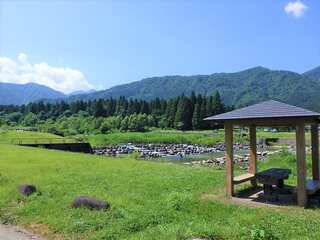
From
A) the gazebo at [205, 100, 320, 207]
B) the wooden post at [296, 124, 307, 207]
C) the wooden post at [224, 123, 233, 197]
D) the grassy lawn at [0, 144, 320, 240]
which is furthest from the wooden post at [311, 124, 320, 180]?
the grassy lawn at [0, 144, 320, 240]

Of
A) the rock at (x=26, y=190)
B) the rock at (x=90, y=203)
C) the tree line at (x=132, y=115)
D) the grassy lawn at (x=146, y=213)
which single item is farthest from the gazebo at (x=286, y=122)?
the tree line at (x=132, y=115)

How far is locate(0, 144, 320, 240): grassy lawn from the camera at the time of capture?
8969mm

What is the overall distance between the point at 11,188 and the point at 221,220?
856 centimetres

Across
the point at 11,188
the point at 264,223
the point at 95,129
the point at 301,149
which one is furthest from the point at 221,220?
the point at 95,129

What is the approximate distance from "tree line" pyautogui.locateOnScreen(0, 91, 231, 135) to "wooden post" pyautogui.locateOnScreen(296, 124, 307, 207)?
259 ft

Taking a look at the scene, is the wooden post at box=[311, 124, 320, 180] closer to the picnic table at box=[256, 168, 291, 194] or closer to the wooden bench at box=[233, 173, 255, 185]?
the picnic table at box=[256, 168, 291, 194]

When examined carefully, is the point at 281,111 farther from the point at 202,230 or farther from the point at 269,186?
the point at 202,230

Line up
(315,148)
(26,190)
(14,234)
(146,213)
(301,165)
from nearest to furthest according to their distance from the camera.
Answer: (14,234) → (146,213) → (301,165) → (26,190) → (315,148)

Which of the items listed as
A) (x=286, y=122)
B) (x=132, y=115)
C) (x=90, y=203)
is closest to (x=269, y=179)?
(x=286, y=122)

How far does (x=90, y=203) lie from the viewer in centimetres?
1130

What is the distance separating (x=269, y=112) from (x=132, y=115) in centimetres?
9496

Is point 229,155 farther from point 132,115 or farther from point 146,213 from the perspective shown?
point 132,115

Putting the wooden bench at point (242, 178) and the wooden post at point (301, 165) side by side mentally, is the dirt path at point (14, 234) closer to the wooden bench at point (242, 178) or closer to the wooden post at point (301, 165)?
the wooden bench at point (242, 178)

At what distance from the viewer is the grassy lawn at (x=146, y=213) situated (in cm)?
897
